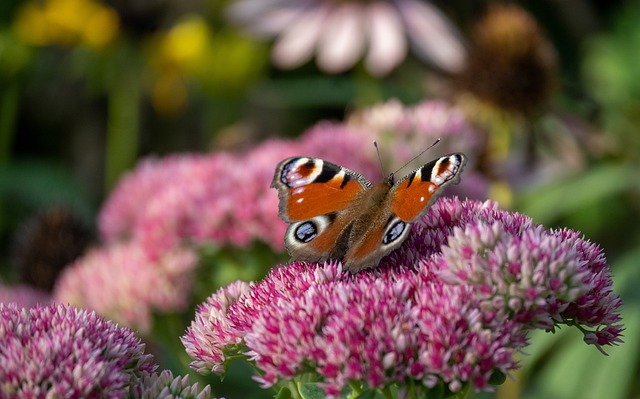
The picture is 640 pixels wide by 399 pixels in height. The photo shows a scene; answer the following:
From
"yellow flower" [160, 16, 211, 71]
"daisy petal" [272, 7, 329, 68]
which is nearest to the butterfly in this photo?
"daisy petal" [272, 7, 329, 68]

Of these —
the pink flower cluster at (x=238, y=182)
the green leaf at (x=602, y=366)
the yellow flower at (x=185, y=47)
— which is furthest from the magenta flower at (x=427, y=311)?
the yellow flower at (x=185, y=47)

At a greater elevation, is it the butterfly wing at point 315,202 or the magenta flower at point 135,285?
the magenta flower at point 135,285

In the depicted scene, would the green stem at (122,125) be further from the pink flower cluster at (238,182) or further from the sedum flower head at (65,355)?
the sedum flower head at (65,355)

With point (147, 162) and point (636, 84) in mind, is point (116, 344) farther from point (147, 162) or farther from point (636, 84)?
point (636, 84)

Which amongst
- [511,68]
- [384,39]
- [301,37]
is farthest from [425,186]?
[301,37]

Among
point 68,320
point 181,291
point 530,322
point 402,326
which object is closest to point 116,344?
point 68,320

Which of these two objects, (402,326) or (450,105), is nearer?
(402,326)
